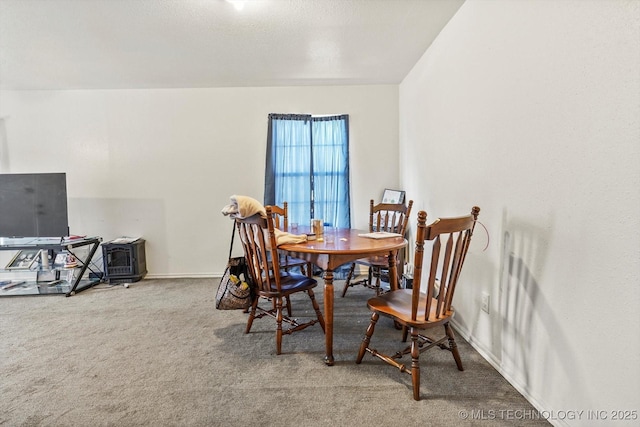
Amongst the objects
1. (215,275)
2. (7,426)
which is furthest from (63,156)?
(7,426)

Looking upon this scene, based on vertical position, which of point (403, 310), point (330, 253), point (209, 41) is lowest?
point (403, 310)

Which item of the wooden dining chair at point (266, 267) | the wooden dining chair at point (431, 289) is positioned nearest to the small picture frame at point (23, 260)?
the wooden dining chair at point (266, 267)

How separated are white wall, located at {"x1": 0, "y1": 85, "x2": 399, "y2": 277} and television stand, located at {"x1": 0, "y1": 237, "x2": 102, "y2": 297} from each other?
423mm

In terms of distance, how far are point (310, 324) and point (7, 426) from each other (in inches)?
64.6

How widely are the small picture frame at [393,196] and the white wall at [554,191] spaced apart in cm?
142

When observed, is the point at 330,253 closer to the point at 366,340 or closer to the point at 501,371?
the point at 366,340

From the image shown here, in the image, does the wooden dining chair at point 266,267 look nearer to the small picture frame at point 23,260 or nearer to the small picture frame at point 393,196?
the small picture frame at point 393,196

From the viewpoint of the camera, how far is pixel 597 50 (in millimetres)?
1156

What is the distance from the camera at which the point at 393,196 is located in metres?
3.81

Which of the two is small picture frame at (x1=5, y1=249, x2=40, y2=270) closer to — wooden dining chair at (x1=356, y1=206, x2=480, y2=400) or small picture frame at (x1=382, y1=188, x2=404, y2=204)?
wooden dining chair at (x1=356, y1=206, x2=480, y2=400)

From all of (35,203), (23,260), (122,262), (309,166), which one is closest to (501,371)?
(309,166)

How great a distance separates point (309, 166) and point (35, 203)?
3.05 metres

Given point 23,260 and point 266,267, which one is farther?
point 23,260

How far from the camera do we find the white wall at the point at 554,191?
1082mm
